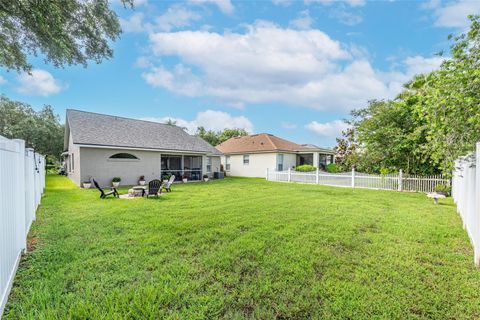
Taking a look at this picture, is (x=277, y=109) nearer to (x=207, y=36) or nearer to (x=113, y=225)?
(x=207, y=36)

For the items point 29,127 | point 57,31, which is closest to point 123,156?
point 57,31

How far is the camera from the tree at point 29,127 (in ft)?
96.3

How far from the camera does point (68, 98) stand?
22.4 m

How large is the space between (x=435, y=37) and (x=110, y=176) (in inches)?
758

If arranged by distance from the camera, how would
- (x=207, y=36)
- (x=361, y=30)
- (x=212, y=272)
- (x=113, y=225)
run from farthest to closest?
1. (x=207, y=36)
2. (x=361, y=30)
3. (x=113, y=225)
4. (x=212, y=272)

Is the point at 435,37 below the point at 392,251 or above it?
above

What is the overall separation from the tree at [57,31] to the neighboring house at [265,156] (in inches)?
694

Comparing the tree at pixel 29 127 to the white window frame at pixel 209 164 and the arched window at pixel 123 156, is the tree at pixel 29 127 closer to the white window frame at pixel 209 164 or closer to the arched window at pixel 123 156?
the arched window at pixel 123 156

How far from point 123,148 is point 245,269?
1478 centimetres

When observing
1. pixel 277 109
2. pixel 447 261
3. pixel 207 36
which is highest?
pixel 207 36

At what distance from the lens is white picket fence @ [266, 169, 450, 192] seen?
13.1m

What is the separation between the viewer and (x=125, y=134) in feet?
58.2

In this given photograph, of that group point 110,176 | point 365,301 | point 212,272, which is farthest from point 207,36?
point 365,301

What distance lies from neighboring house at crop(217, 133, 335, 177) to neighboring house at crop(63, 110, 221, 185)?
18.3 ft
